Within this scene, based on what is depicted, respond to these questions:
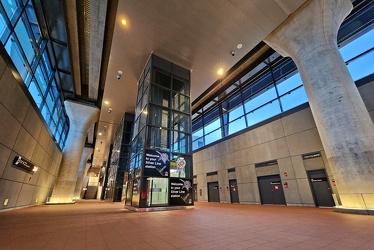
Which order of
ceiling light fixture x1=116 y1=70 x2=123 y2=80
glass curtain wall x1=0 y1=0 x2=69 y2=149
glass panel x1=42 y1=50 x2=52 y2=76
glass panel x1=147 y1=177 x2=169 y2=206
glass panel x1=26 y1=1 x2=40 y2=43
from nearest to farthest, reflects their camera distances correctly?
glass curtain wall x1=0 y1=0 x2=69 y2=149, glass panel x1=26 y1=1 x2=40 y2=43, glass panel x1=147 y1=177 x2=169 y2=206, glass panel x1=42 y1=50 x2=52 y2=76, ceiling light fixture x1=116 y1=70 x2=123 y2=80

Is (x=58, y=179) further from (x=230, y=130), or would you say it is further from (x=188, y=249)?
(x=188, y=249)

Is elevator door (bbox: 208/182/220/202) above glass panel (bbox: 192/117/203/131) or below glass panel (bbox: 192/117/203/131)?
below

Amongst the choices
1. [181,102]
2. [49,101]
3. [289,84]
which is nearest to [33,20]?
[49,101]

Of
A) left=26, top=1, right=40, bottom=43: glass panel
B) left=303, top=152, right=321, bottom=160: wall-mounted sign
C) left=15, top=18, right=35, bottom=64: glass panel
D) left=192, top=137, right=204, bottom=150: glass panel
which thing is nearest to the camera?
left=15, top=18, right=35, bottom=64: glass panel

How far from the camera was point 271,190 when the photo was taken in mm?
10664

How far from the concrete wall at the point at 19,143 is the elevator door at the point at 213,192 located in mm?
12955

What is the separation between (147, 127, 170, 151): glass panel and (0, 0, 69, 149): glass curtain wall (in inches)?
229

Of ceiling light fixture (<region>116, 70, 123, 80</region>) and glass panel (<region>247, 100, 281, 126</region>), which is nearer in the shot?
ceiling light fixture (<region>116, 70, 123, 80</region>)

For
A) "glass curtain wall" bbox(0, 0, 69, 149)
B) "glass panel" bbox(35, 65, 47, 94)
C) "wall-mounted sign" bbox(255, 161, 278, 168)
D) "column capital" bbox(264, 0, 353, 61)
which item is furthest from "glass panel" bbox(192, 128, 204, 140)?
"glass panel" bbox(35, 65, 47, 94)

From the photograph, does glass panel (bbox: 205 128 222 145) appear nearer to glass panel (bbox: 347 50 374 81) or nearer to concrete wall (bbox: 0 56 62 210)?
glass panel (bbox: 347 50 374 81)

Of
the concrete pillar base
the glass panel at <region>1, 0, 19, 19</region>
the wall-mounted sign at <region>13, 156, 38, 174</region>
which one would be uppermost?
the glass panel at <region>1, 0, 19, 19</region>

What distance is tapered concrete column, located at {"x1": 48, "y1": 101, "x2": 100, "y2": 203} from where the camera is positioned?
48.3 feet

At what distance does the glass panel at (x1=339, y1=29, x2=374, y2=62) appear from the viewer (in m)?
7.95

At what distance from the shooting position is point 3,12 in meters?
5.50
